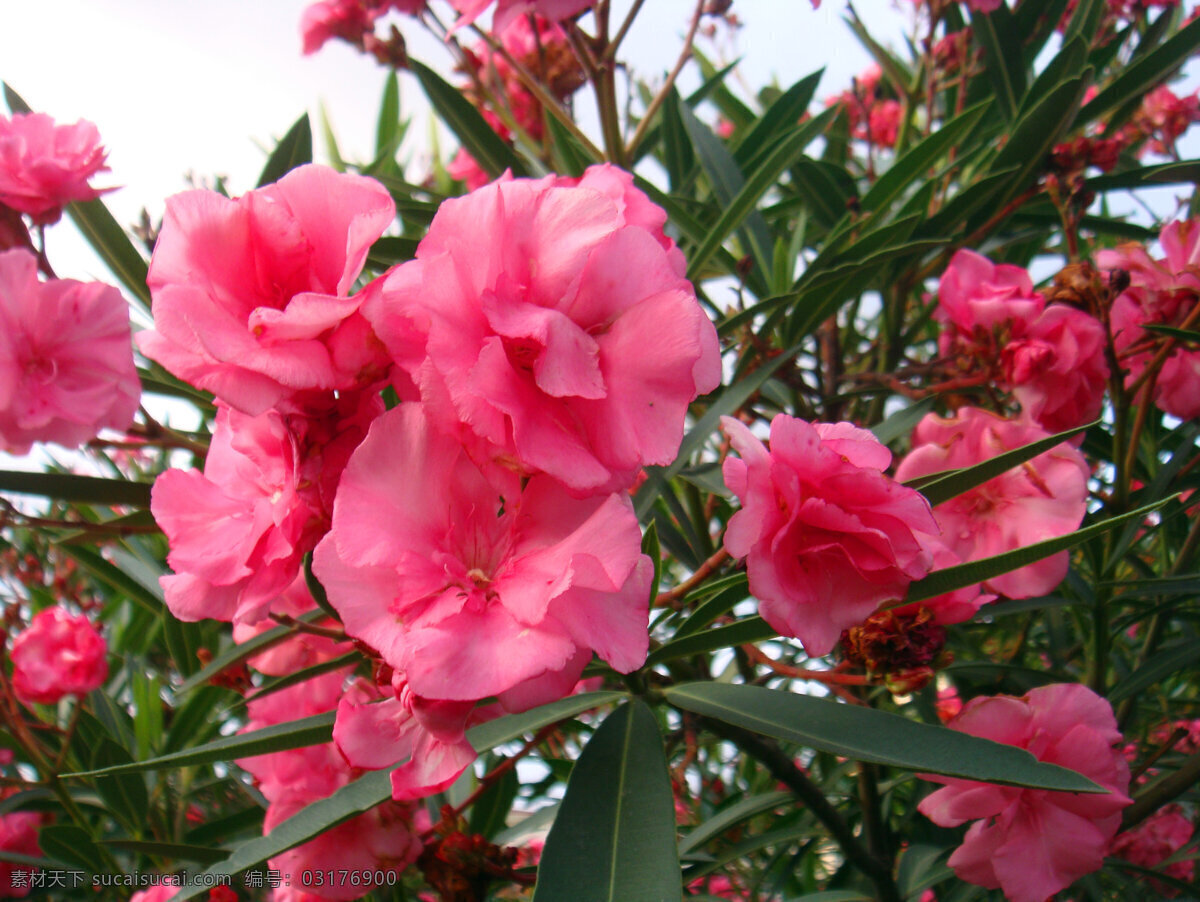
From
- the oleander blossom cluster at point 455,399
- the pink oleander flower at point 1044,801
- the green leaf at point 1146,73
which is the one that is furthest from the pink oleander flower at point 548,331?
the green leaf at point 1146,73

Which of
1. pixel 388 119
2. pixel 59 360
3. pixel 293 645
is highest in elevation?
pixel 388 119

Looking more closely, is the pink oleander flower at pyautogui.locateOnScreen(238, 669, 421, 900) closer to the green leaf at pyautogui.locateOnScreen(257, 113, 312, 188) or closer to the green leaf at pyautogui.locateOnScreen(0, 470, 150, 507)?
the green leaf at pyautogui.locateOnScreen(0, 470, 150, 507)

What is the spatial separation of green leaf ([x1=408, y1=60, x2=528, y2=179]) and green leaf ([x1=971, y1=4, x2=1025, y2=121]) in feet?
2.59

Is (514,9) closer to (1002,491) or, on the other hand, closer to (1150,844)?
(1002,491)

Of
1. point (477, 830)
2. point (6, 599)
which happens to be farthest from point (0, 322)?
point (6, 599)

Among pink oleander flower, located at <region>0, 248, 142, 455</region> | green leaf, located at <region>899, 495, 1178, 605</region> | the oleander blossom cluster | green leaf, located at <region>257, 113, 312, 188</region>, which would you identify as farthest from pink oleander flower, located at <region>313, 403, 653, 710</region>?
green leaf, located at <region>257, 113, 312, 188</region>

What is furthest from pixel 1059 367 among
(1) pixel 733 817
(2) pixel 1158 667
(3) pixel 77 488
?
(3) pixel 77 488

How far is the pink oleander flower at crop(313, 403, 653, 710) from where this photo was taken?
430 millimetres

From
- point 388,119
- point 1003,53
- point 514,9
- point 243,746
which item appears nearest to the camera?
point 243,746

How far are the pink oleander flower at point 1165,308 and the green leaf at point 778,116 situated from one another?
0.53m

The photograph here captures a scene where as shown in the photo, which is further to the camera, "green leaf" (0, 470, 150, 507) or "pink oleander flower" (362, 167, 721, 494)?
"green leaf" (0, 470, 150, 507)

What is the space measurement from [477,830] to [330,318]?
0.92 metres

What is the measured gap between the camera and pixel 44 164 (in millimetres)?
845

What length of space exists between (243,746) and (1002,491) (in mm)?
747
